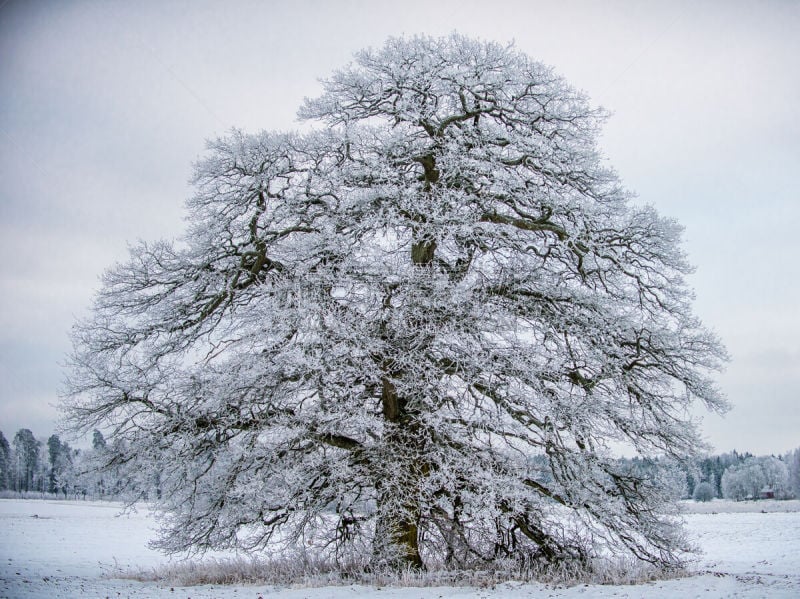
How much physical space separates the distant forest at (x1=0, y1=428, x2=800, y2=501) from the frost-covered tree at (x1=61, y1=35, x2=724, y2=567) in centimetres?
27

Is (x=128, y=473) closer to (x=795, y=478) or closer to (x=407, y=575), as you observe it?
(x=407, y=575)

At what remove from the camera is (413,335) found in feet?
30.9

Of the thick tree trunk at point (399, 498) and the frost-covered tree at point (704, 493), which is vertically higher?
the thick tree trunk at point (399, 498)

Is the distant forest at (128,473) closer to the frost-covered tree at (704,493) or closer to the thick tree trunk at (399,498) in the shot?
the frost-covered tree at (704,493)

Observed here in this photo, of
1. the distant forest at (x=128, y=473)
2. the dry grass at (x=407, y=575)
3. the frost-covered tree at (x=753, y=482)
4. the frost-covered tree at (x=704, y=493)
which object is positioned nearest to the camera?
the dry grass at (x=407, y=575)

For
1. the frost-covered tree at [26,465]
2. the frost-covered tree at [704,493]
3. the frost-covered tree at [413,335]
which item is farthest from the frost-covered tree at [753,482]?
the frost-covered tree at [413,335]

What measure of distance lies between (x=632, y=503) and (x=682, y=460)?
1.25 m

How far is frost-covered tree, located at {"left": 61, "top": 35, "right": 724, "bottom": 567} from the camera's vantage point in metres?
9.15

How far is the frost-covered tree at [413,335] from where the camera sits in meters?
9.15

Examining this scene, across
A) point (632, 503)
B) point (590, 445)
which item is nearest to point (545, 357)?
point (590, 445)

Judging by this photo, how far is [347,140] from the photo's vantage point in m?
10.7

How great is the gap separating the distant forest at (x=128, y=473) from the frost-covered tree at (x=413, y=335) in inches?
10.6

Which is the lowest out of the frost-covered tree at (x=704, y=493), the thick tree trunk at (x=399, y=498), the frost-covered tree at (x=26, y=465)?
the frost-covered tree at (x=704, y=493)

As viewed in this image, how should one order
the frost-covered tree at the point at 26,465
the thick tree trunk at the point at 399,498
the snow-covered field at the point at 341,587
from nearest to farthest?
the snow-covered field at the point at 341,587 < the thick tree trunk at the point at 399,498 < the frost-covered tree at the point at 26,465
